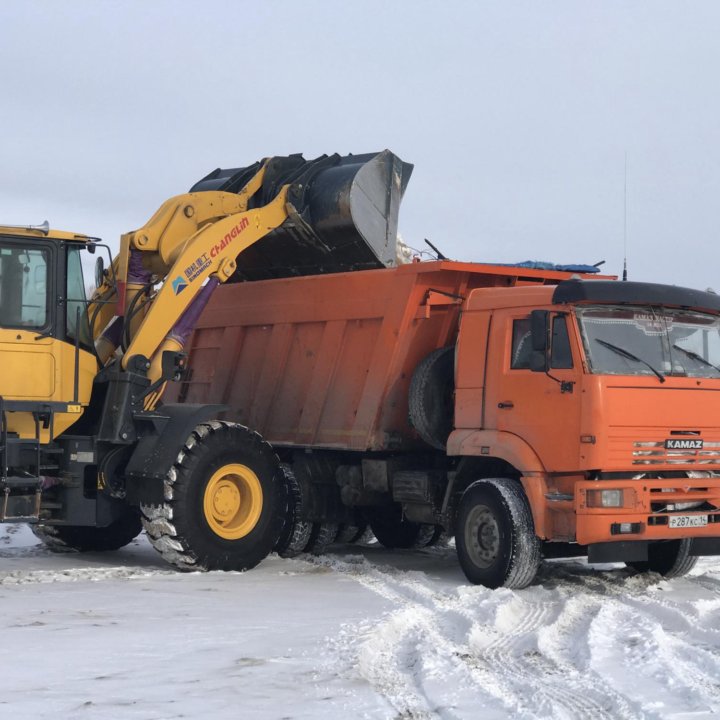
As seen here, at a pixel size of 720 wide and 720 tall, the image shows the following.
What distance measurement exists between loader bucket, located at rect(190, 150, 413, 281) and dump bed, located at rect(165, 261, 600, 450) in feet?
1.12

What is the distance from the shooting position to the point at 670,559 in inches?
445

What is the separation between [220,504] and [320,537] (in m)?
1.98

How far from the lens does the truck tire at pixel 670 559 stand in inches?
439

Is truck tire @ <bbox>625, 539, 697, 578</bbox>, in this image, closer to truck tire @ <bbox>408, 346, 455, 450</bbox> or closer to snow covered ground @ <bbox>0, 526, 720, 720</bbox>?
snow covered ground @ <bbox>0, 526, 720, 720</bbox>

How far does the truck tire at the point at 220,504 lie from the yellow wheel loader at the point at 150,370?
0.01 meters

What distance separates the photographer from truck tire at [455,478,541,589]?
10.2 m

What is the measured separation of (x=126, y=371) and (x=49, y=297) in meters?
1.03

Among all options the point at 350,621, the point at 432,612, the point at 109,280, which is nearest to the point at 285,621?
the point at 350,621

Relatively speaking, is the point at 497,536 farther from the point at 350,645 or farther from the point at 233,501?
the point at 350,645

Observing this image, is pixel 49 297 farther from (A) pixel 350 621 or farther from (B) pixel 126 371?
(A) pixel 350 621

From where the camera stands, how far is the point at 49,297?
10.9m

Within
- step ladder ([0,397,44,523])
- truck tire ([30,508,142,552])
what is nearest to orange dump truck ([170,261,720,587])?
truck tire ([30,508,142,552])

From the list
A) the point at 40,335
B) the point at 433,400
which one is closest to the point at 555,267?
the point at 433,400

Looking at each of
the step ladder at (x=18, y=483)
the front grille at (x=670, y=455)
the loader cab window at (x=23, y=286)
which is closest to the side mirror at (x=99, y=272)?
the loader cab window at (x=23, y=286)
